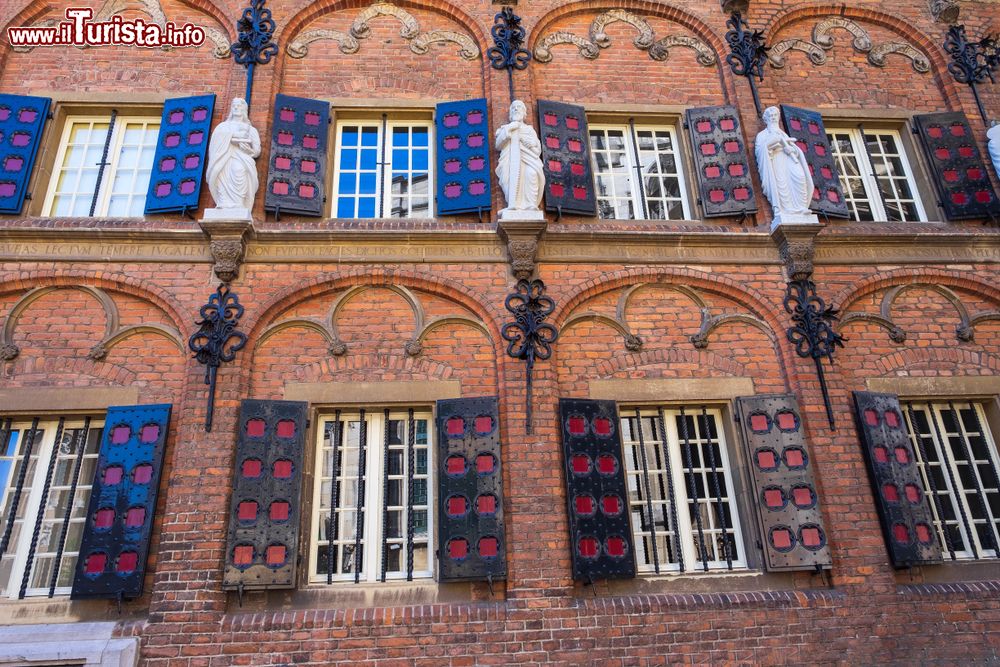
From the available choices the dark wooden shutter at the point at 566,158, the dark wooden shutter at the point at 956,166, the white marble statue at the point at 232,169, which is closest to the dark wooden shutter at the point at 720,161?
the dark wooden shutter at the point at 566,158

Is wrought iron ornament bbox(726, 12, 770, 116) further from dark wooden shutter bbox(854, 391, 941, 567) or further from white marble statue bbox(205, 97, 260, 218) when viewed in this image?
white marble statue bbox(205, 97, 260, 218)

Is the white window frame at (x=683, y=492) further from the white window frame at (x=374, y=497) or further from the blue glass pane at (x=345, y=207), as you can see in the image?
the blue glass pane at (x=345, y=207)

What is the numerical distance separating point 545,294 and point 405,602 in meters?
3.39

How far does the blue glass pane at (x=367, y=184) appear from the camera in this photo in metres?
8.53

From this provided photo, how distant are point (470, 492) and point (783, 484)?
120 inches

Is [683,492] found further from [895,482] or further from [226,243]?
[226,243]

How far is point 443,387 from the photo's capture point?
7.30m

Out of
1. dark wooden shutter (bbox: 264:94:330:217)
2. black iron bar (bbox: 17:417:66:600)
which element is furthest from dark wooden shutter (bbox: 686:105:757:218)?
black iron bar (bbox: 17:417:66:600)

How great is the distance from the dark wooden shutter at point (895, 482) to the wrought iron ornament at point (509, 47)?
18.3ft

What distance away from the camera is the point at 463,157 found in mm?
8438

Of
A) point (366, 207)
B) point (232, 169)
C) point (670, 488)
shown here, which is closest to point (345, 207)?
point (366, 207)

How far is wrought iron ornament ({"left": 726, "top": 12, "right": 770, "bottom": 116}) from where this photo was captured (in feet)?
30.6

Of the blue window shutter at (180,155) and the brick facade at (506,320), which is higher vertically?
the blue window shutter at (180,155)

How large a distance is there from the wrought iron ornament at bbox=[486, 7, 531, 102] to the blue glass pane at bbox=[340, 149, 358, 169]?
2112mm
